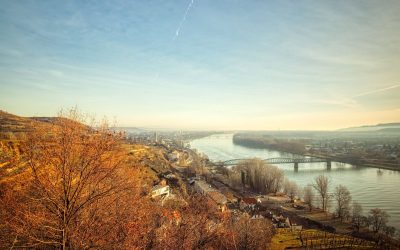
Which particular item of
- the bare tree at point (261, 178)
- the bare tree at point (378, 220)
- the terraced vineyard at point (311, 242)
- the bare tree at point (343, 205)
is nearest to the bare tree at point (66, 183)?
the terraced vineyard at point (311, 242)

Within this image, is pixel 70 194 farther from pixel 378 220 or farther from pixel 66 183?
pixel 378 220

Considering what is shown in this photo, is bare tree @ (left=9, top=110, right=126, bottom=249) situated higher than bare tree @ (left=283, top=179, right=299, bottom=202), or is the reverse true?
bare tree @ (left=9, top=110, right=126, bottom=249)

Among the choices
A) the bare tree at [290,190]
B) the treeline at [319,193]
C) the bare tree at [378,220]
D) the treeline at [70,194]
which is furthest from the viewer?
the bare tree at [290,190]

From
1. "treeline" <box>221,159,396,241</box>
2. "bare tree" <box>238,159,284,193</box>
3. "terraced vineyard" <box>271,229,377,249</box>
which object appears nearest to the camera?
"terraced vineyard" <box>271,229,377,249</box>

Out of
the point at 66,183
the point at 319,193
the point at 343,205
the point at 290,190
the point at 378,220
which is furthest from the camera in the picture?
the point at 290,190

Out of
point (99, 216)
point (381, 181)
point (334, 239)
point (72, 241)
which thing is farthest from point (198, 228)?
point (381, 181)

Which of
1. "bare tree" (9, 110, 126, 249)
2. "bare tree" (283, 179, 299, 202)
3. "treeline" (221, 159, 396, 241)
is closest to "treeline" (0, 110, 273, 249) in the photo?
"bare tree" (9, 110, 126, 249)

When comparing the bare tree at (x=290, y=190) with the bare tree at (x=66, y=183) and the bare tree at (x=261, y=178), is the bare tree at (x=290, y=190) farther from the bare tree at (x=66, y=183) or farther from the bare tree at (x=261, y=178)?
the bare tree at (x=66, y=183)

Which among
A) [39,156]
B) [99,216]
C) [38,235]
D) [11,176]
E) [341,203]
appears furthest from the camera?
[341,203]

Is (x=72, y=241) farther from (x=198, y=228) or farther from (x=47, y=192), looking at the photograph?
(x=198, y=228)

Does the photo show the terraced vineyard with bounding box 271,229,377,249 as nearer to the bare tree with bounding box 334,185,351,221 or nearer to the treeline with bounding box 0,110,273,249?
the bare tree with bounding box 334,185,351,221

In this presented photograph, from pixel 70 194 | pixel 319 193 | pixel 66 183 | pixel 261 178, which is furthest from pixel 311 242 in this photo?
pixel 261 178
